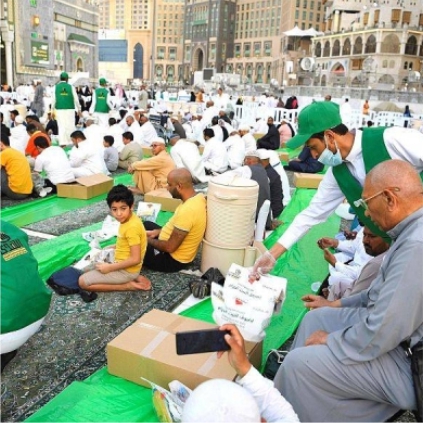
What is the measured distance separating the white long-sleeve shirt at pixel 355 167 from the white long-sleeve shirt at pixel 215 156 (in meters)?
4.99

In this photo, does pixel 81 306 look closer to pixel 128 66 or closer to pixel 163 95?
pixel 163 95

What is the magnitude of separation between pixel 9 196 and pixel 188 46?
7803 cm

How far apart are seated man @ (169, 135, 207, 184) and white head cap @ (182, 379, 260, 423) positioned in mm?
5614

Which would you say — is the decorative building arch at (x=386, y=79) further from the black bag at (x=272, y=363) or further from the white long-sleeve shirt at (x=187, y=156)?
the black bag at (x=272, y=363)

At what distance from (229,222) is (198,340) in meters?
2.10

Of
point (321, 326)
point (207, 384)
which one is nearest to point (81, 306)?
point (321, 326)

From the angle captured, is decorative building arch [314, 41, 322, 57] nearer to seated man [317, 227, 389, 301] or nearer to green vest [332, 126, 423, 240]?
seated man [317, 227, 389, 301]

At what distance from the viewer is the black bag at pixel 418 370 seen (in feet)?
5.40

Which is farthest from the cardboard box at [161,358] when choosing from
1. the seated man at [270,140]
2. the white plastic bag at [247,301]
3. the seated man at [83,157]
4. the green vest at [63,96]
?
the green vest at [63,96]

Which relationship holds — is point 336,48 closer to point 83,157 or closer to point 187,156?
point 187,156

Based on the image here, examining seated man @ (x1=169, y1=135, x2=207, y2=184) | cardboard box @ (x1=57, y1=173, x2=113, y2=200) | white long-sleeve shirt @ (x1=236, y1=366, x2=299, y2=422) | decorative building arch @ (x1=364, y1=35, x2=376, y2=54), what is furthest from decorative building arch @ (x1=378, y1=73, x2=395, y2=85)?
white long-sleeve shirt @ (x1=236, y1=366, x2=299, y2=422)

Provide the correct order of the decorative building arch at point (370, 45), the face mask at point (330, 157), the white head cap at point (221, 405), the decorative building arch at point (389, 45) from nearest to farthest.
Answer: the white head cap at point (221, 405), the face mask at point (330, 157), the decorative building arch at point (389, 45), the decorative building arch at point (370, 45)

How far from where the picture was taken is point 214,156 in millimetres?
8016

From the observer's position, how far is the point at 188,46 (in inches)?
3098
